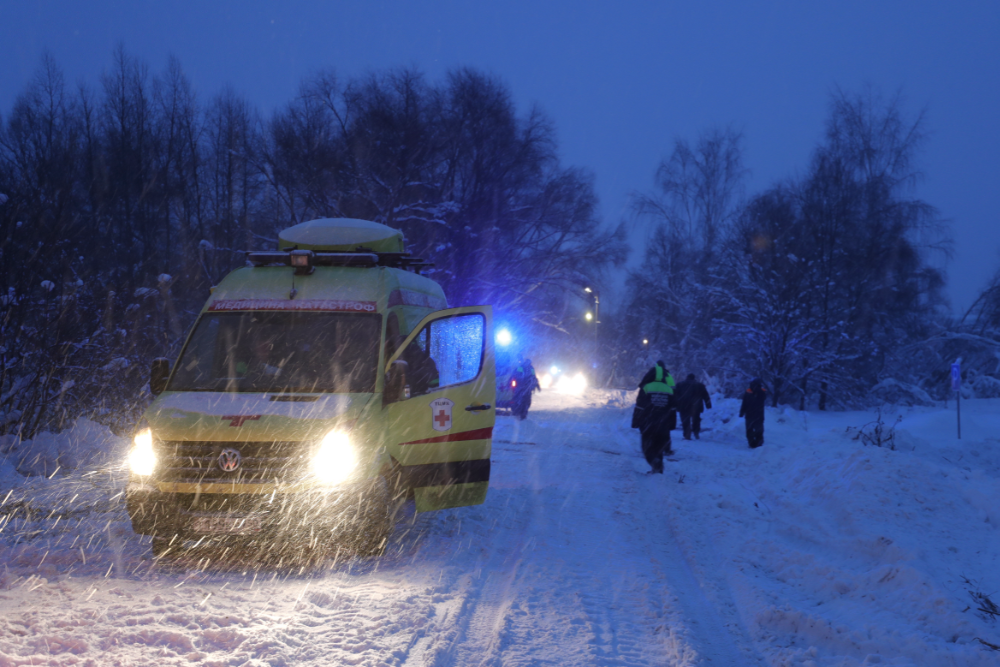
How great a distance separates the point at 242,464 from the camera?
19.4 feet

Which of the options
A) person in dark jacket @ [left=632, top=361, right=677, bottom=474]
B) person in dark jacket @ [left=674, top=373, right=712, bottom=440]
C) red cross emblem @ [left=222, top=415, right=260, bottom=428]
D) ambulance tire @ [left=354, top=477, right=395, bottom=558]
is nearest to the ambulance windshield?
red cross emblem @ [left=222, top=415, right=260, bottom=428]

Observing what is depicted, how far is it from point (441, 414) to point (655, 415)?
5580mm

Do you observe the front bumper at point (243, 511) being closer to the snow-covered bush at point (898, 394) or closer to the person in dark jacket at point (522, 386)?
the person in dark jacket at point (522, 386)

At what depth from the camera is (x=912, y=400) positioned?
27.7 m

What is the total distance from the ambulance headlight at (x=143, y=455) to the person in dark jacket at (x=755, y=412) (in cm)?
1285

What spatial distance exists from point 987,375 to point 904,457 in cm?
2484

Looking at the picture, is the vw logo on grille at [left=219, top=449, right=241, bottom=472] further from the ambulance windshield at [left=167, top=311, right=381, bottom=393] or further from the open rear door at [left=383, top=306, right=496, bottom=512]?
the open rear door at [left=383, top=306, right=496, bottom=512]

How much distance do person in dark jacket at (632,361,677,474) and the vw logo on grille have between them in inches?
284

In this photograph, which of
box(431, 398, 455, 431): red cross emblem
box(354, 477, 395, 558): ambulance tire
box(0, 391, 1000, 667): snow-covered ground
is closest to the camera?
box(0, 391, 1000, 667): snow-covered ground

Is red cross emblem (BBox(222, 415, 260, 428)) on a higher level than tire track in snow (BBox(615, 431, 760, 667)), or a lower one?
higher

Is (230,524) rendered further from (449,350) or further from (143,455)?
(449,350)

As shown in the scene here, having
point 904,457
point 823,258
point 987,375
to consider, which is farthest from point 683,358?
point 904,457

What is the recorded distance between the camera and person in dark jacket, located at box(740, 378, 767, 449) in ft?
53.3

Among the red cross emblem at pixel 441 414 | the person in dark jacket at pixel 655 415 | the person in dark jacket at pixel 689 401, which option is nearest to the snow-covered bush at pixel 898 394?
the person in dark jacket at pixel 689 401
